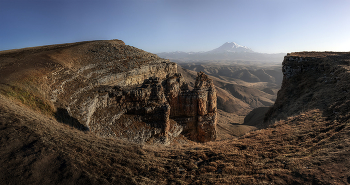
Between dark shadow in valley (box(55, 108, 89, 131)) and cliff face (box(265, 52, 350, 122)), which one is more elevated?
cliff face (box(265, 52, 350, 122))

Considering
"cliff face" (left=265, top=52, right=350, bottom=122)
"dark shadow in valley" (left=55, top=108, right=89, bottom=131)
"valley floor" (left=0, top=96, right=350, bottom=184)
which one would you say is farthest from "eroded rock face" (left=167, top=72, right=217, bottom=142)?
"valley floor" (left=0, top=96, right=350, bottom=184)

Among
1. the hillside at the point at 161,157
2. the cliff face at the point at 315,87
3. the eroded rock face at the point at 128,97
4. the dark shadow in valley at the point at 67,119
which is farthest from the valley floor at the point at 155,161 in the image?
the eroded rock face at the point at 128,97

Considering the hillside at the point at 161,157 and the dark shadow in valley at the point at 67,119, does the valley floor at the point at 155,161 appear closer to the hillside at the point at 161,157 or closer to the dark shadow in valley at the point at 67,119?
the hillside at the point at 161,157

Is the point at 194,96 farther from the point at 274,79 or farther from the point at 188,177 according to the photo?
the point at 274,79

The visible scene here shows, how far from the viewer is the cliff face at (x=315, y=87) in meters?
15.0

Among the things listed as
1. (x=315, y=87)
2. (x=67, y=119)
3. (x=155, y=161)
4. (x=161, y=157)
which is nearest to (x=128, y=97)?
(x=67, y=119)

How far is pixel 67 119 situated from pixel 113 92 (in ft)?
20.1

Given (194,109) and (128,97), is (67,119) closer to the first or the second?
(128,97)

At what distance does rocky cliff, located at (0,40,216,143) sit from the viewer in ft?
50.7

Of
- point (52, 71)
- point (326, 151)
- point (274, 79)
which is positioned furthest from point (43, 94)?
point (274, 79)

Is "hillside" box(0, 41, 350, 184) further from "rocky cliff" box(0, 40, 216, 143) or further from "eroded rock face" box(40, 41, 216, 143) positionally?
"eroded rock face" box(40, 41, 216, 143)

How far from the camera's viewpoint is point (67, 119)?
44.8 ft

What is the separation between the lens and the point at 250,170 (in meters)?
7.42

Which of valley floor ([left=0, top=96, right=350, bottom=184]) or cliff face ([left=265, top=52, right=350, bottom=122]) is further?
cliff face ([left=265, top=52, right=350, bottom=122])
